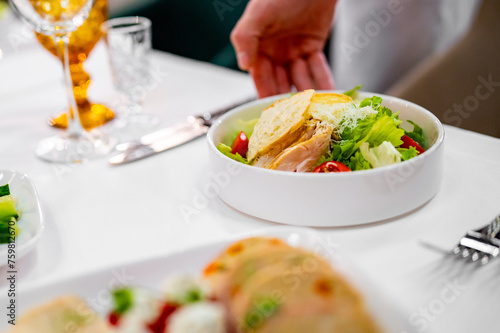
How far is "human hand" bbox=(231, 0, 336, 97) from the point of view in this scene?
114 centimetres

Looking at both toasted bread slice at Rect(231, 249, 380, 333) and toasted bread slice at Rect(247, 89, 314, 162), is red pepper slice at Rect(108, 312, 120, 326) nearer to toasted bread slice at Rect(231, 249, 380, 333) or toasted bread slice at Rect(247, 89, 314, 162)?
toasted bread slice at Rect(231, 249, 380, 333)

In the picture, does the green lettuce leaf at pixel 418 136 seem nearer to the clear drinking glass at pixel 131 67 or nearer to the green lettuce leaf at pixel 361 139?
the green lettuce leaf at pixel 361 139

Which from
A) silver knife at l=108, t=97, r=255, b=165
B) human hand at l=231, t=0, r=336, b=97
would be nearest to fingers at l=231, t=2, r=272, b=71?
human hand at l=231, t=0, r=336, b=97

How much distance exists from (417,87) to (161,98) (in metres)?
0.88

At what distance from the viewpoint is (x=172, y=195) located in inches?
31.6

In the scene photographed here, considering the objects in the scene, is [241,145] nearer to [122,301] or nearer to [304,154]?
[304,154]

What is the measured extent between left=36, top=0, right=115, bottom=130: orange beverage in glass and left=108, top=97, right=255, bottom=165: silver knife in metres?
0.21

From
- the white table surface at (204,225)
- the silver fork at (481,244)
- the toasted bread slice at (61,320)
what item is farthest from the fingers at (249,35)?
the toasted bread slice at (61,320)

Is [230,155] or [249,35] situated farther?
[249,35]

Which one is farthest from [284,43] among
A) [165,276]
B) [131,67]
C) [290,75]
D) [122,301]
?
[122,301]

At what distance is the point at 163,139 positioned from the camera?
0.99 meters

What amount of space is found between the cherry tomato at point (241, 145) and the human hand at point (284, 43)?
0.33m

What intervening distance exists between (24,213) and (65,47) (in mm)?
386

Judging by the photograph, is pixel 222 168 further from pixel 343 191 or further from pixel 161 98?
pixel 161 98
